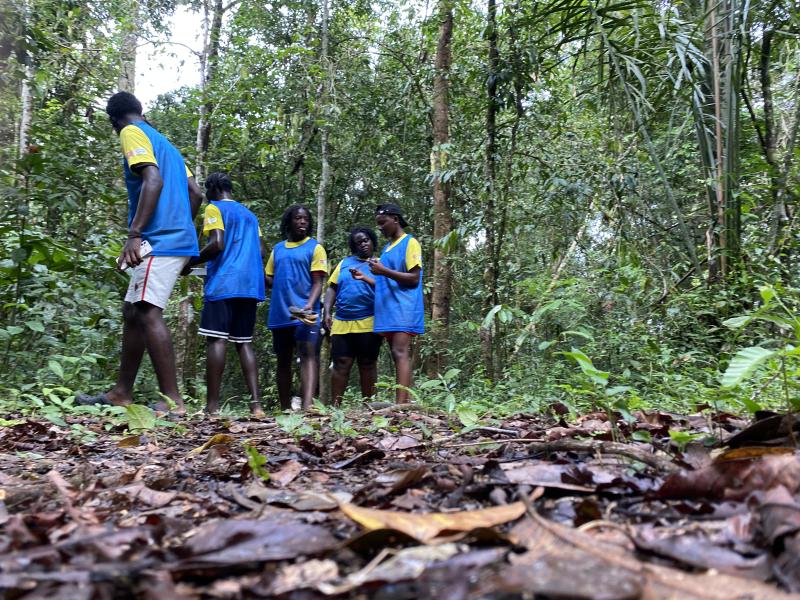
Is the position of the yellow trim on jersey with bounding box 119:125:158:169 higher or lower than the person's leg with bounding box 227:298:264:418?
higher

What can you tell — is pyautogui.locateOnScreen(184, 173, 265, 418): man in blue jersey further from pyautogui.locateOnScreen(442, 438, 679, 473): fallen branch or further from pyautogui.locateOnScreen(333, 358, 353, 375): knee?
pyautogui.locateOnScreen(442, 438, 679, 473): fallen branch

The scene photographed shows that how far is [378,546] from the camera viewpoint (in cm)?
102

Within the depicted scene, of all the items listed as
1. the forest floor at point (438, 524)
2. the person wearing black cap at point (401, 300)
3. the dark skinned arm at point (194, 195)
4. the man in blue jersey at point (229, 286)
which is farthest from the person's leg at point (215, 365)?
the forest floor at point (438, 524)

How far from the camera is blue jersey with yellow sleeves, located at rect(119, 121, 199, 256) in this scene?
12.9 ft

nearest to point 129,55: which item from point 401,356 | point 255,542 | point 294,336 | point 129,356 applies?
point 294,336

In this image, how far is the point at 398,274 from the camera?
498 centimetres

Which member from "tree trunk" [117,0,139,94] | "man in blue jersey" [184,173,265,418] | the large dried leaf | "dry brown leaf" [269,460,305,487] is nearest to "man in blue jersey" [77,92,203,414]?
"man in blue jersey" [184,173,265,418]

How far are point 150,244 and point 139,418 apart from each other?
1.34 meters

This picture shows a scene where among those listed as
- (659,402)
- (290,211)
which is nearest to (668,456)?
(659,402)

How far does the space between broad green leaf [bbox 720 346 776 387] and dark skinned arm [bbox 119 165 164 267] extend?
330 centimetres

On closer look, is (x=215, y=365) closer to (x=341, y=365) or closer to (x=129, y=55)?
(x=341, y=365)

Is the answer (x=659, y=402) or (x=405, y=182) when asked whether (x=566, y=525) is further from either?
(x=405, y=182)

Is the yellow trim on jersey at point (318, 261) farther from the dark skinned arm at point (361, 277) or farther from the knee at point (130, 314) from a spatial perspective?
the knee at point (130, 314)

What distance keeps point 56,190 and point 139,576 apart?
5424 mm
